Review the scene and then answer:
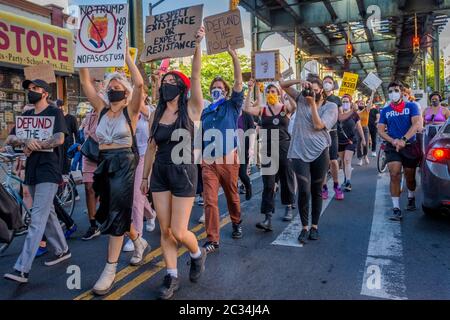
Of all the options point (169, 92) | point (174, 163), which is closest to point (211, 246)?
point (174, 163)

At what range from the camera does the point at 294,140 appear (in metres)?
5.34

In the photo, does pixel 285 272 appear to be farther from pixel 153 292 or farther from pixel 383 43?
pixel 383 43

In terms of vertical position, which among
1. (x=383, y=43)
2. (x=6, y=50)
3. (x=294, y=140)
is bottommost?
(x=294, y=140)

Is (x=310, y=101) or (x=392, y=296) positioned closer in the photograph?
(x=392, y=296)

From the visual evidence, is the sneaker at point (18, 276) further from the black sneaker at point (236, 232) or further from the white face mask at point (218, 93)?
the white face mask at point (218, 93)

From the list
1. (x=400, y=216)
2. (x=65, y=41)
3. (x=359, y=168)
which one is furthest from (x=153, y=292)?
(x=65, y=41)

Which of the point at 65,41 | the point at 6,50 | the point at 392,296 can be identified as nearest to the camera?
the point at 392,296

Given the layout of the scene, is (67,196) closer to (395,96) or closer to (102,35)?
(102,35)

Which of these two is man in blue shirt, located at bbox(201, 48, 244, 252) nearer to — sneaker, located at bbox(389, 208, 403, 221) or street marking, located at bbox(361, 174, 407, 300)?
street marking, located at bbox(361, 174, 407, 300)

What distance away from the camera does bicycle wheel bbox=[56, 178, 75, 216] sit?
7012 millimetres

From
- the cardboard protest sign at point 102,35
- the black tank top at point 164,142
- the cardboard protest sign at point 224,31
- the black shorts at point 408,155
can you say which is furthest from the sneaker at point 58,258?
the black shorts at point 408,155

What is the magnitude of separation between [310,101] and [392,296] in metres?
2.33

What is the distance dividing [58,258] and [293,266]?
2.58 meters

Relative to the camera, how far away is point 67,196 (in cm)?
715
